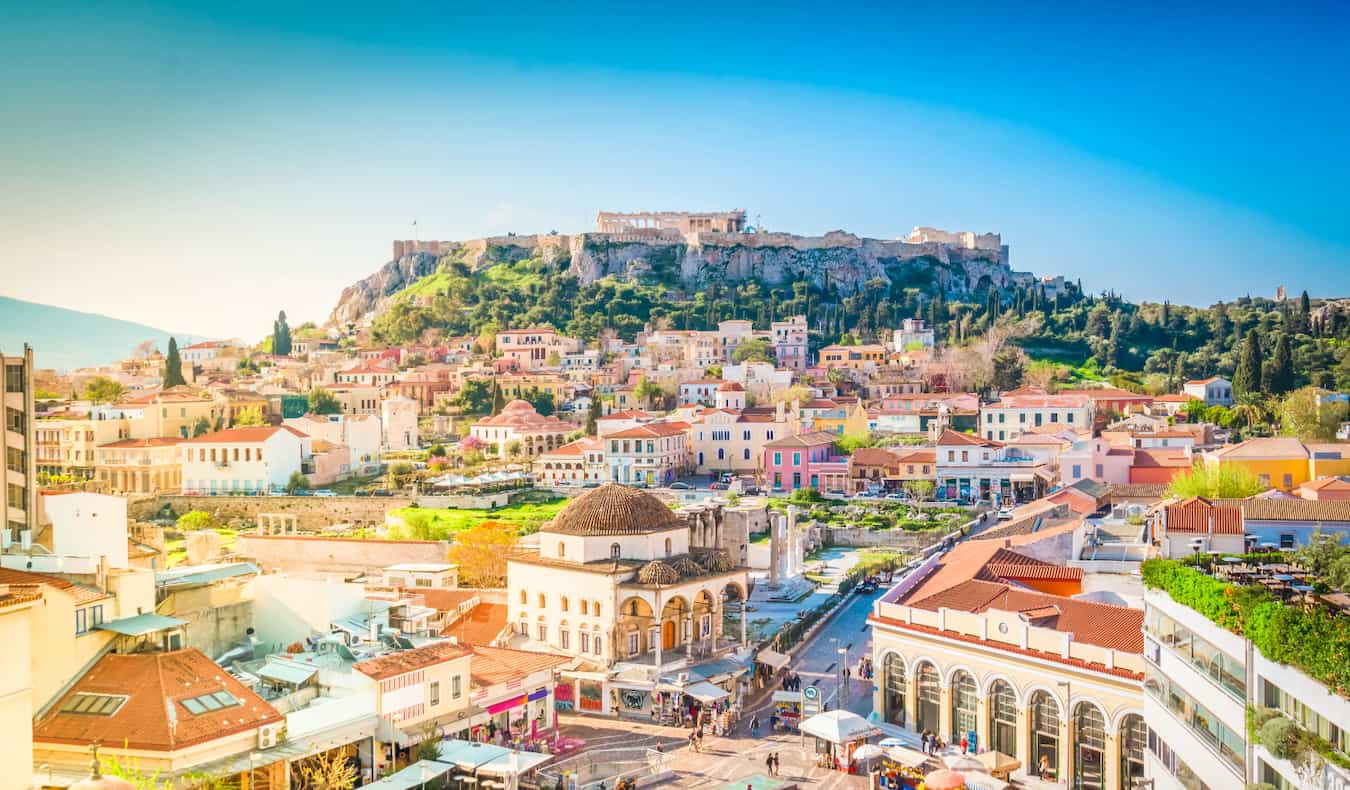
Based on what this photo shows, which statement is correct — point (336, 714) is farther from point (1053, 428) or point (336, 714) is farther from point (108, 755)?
point (1053, 428)

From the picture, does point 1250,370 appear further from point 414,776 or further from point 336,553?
point 414,776

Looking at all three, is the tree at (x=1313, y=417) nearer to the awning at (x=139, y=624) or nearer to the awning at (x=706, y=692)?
the awning at (x=706, y=692)

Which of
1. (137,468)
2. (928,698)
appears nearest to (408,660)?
(928,698)

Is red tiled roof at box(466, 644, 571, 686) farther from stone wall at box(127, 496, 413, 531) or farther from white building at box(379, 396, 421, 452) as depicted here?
white building at box(379, 396, 421, 452)

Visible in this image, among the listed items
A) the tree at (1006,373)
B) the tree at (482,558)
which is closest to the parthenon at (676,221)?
the tree at (1006,373)

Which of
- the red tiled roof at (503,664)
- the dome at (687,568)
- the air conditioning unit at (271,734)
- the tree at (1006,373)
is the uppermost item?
the tree at (1006,373)

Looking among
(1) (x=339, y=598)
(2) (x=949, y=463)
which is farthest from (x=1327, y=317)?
(1) (x=339, y=598)
